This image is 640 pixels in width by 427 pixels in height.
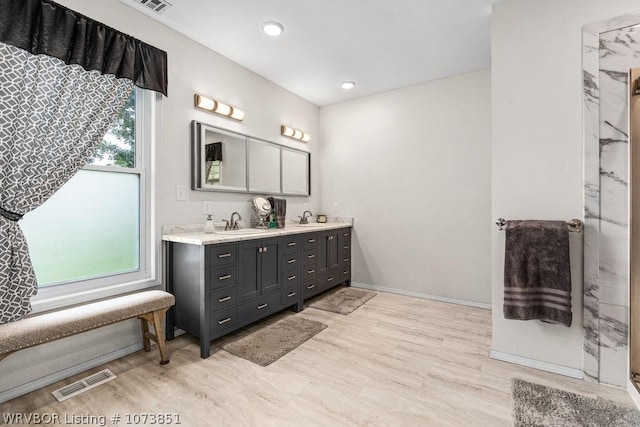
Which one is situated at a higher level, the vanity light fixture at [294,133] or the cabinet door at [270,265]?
the vanity light fixture at [294,133]

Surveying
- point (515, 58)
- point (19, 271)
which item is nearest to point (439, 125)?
point (515, 58)

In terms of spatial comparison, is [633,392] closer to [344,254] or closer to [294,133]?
[344,254]

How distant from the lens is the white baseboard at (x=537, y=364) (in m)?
1.88

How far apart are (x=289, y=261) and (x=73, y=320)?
5.40 ft

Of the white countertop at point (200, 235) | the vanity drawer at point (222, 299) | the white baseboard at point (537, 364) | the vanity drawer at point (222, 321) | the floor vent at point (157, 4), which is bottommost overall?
the white baseboard at point (537, 364)

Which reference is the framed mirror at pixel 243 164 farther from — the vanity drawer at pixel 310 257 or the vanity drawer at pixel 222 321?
the vanity drawer at pixel 222 321

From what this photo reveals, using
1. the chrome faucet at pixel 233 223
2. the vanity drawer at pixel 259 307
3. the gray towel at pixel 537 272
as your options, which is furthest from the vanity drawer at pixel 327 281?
the gray towel at pixel 537 272

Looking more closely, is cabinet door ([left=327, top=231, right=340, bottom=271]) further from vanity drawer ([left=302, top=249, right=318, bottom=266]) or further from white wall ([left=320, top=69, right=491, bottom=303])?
white wall ([left=320, top=69, right=491, bottom=303])

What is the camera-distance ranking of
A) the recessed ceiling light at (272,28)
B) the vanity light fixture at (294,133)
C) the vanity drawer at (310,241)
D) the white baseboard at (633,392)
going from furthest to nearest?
the vanity light fixture at (294,133)
the vanity drawer at (310,241)
the recessed ceiling light at (272,28)
the white baseboard at (633,392)

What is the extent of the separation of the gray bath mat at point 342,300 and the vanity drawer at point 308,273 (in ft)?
1.05

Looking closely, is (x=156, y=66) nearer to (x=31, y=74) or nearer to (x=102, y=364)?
(x=31, y=74)

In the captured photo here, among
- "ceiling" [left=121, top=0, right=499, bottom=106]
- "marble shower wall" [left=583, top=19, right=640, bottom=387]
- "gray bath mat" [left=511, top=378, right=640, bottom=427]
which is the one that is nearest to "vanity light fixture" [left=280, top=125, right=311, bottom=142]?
"ceiling" [left=121, top=0, right=499, bottom=106]

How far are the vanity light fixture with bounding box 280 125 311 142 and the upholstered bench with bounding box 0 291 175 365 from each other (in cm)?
229

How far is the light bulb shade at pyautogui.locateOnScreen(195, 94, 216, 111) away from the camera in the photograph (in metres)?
2.64
